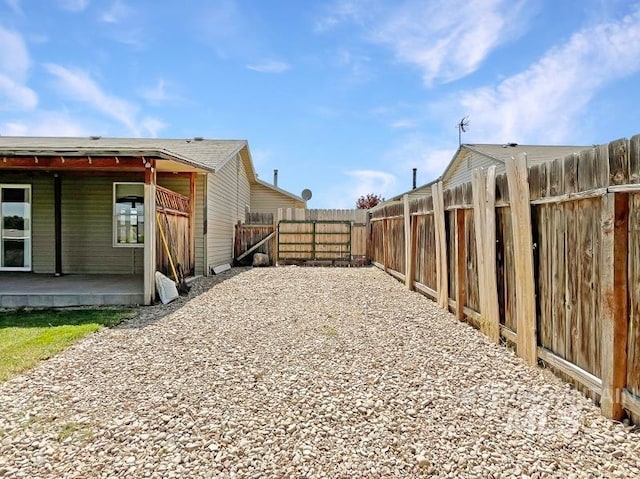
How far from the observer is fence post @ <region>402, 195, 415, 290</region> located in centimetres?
871

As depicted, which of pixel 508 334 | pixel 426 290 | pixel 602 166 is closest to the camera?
pixel 602 166

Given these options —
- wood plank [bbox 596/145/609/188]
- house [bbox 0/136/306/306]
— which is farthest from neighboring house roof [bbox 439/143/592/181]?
wood plank [bbox 596/145/609/188]

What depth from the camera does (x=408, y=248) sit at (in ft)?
29.2

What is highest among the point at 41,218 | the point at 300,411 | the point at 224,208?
the point at 224,208

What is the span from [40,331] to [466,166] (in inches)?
657

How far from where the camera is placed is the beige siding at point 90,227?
10.5 m

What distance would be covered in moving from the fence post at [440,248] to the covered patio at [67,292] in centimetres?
524

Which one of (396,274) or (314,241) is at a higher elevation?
(314,241)

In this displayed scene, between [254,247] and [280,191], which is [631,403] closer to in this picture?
[254,247]

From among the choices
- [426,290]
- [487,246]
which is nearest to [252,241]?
[426,290]

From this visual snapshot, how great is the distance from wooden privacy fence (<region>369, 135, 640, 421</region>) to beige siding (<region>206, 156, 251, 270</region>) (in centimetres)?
751

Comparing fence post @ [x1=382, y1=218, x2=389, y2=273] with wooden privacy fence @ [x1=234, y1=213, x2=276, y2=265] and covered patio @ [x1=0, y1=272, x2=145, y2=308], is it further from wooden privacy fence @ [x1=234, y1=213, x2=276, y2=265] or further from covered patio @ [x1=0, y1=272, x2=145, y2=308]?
covered patio @ [x1=0, y1=272, x2=145, y2=308]

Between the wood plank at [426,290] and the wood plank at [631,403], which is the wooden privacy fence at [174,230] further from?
the wood plank at [631,403]

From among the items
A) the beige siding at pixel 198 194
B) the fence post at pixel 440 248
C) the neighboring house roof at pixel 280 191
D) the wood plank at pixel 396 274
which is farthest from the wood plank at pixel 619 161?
the neighboring house roof at pixel 280 191
